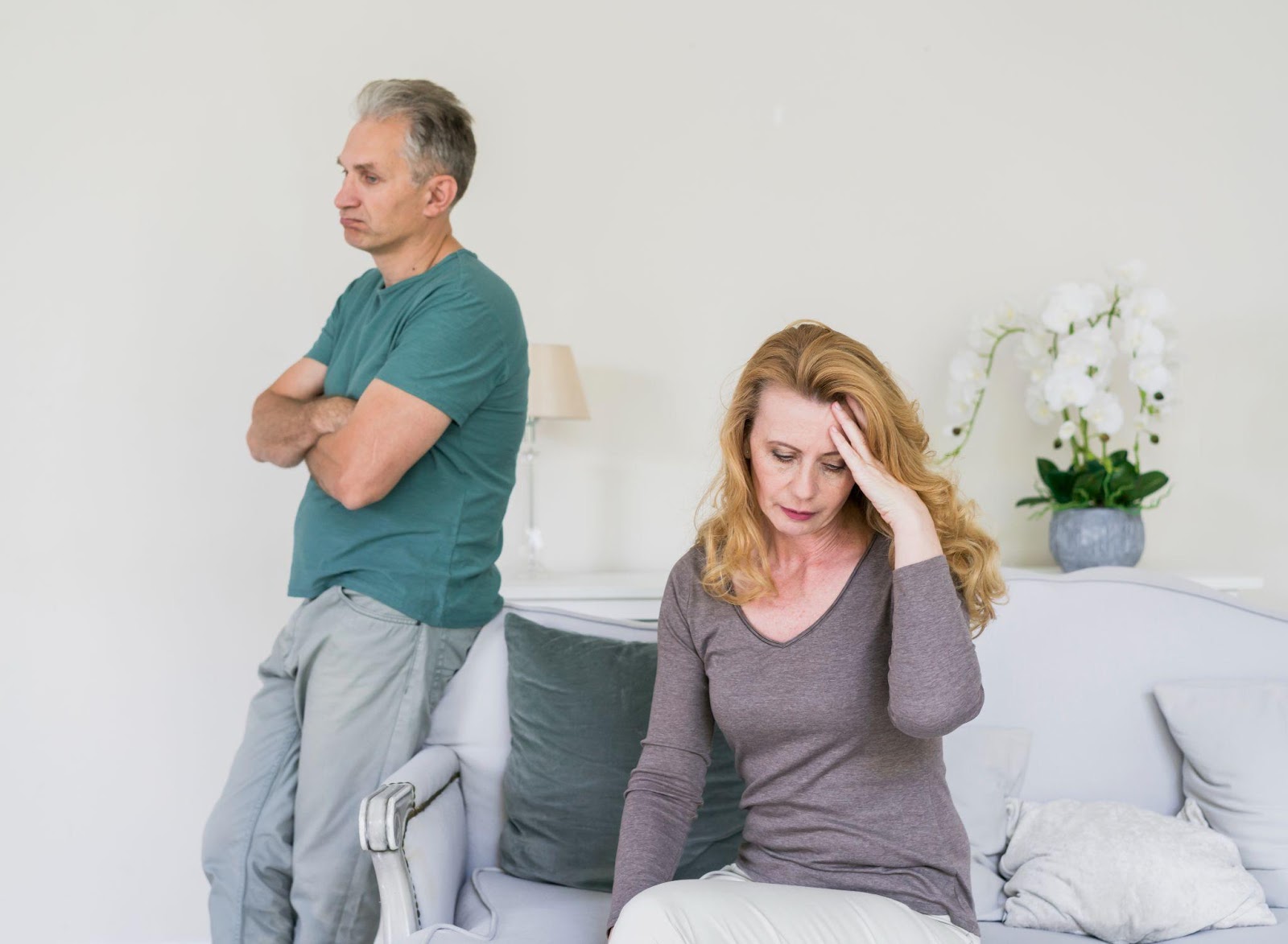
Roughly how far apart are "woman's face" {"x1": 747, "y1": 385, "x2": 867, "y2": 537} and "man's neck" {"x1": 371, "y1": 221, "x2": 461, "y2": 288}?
2.65 ft

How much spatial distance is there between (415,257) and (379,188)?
136 millimetres

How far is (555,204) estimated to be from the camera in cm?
305

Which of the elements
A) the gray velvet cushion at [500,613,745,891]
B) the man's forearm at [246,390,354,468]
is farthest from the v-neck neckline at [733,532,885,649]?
the man's forearm at [246,390,354,468]

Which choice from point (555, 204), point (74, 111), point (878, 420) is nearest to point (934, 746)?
point (878, 420)

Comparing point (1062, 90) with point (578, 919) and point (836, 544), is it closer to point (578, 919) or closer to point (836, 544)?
point (836, 544)

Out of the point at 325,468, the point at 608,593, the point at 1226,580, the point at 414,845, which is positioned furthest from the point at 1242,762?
the point at 325,468

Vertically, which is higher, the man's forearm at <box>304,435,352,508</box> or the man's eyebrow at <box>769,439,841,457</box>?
the man's eyebrow at <box>769,439,841,457</box>

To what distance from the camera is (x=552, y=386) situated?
275cm

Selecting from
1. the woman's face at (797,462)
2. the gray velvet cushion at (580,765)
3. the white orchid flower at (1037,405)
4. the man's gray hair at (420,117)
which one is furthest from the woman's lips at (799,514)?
the white orchid flower at (1037,405)

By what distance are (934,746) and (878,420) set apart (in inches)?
17.8

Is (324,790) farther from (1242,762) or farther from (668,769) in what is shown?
(1242,762)

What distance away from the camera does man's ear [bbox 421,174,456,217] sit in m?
2.04

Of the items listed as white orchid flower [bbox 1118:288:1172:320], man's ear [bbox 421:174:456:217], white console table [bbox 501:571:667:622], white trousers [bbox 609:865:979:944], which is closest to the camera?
white trousers [bbox 609:865:979:944]

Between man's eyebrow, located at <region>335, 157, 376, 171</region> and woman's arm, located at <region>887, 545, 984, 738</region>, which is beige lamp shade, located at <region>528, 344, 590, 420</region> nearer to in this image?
man's eyebrow, located at <region>335, 157, 376, 171</region>
